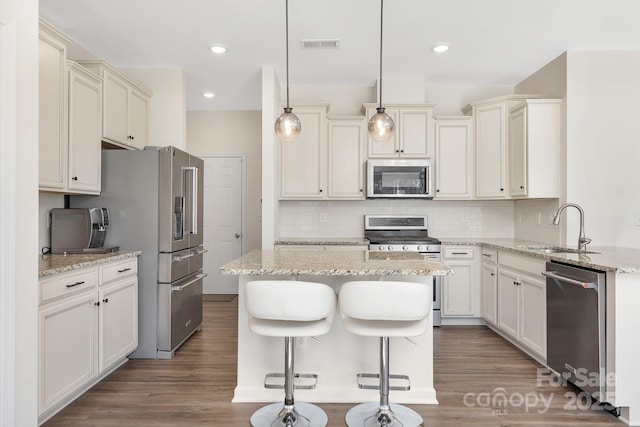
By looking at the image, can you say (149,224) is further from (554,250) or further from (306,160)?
(554,250)

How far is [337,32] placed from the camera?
3.26 meters

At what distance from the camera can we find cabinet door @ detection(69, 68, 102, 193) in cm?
279

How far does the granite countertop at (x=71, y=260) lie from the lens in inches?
87.0

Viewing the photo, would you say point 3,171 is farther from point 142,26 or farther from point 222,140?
point 222,140

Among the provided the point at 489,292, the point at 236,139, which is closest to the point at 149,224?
the point at 236,139

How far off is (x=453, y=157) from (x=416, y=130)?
52 cm

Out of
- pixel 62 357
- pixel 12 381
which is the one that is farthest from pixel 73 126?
pixel 12 381

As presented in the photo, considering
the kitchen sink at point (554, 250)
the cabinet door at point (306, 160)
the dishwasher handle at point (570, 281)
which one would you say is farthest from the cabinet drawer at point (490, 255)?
the cabinet door at point (306, 160)

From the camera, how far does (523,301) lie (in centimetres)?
325

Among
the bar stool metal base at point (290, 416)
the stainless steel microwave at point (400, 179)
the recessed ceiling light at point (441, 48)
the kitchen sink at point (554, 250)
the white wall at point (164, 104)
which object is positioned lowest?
the bar stool metal base at point (290, 416)

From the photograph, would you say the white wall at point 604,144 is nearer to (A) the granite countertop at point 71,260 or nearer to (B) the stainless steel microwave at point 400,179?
(B) the stainless steel microwave at point 400,179

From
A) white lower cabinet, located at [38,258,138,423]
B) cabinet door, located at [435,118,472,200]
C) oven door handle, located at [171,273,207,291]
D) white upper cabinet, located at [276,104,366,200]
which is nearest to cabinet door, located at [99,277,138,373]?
white lower cabinet, located at [38,258,138,423]

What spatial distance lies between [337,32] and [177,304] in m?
2.67

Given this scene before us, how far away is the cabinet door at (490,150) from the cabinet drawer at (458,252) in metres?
0.66
